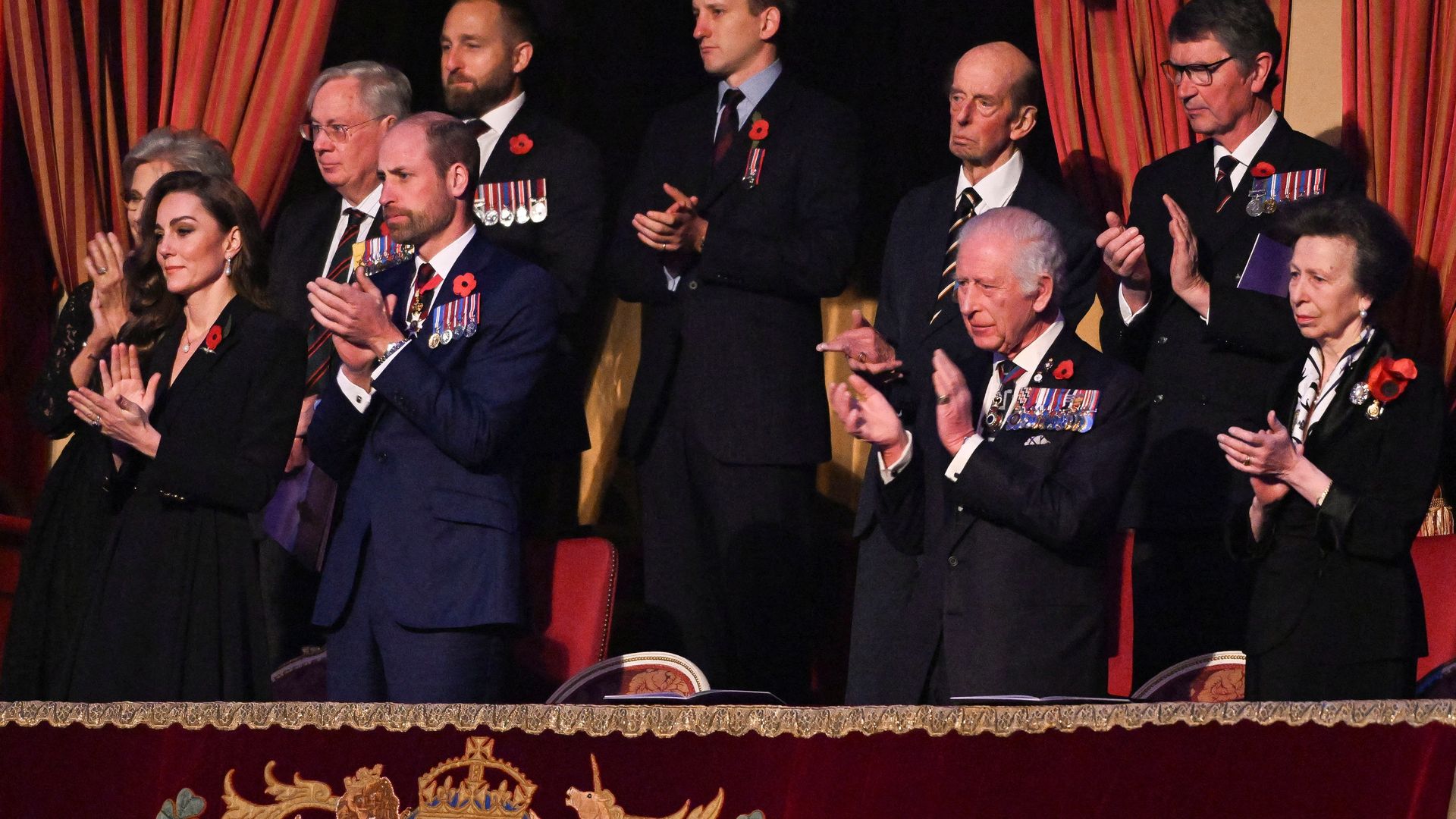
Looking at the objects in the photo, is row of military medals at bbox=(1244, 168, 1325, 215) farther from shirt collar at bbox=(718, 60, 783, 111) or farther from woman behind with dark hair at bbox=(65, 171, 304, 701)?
woman behind with dark hair at bbox=(65, 171, 304, 701)

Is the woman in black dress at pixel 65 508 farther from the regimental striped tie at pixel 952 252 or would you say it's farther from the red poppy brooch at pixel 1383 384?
the red poppy brooch at pixel 1383 384

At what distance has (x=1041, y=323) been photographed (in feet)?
13.4

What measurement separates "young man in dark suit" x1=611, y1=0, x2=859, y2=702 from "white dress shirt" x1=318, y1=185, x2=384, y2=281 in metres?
0.61

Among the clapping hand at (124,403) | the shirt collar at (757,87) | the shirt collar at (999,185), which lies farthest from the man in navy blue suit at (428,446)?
the shirt collar at (999,185)

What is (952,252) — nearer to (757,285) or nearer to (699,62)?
(757,285)

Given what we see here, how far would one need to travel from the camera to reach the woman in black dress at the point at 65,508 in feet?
14.5

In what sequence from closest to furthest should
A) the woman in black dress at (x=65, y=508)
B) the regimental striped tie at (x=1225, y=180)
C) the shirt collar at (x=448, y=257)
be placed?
the shirt collar at (x=448, y=257) < the woman in black dress at (x=65, y=508) < the regimental striped tie at (x=1225, y=180)

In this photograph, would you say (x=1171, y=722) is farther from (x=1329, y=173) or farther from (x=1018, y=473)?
(x=1329, y=173)

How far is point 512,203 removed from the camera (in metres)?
5.05

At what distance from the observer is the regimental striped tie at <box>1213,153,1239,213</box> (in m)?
4.62

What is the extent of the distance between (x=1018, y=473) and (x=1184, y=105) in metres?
1.25

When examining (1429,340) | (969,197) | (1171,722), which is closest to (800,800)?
(1171,722)

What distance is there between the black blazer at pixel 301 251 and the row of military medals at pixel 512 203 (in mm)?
296

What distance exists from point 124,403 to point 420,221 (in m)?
0.71
